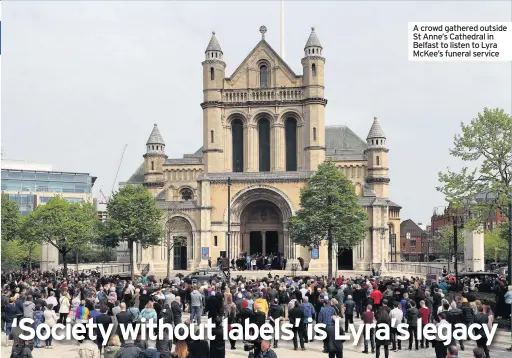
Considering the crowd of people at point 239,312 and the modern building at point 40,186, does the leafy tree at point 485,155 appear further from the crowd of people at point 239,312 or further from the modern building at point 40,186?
the modern building at point 40,186

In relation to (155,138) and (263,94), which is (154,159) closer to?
(155,138)

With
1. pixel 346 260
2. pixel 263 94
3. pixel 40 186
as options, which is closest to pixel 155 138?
pixel 263 94

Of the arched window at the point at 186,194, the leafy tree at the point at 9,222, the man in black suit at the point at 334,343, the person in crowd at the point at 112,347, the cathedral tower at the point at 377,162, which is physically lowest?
the man in black suit at the point at 334,343

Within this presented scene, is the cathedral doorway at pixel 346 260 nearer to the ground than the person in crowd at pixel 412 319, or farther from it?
farther from it

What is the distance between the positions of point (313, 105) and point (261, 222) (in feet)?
40.3

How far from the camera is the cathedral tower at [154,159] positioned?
80.6 meters

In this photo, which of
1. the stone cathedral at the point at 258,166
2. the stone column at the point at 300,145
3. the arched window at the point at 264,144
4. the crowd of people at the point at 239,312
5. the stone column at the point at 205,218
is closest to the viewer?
the crowd of people at the point at 239,312

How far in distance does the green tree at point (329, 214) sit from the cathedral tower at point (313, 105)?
10.7 metres

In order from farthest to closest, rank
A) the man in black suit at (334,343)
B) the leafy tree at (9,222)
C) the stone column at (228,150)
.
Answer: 1. the stone column at (228,150)
2. the leafy tree at (9,222)
3. the man in black suit at (334,343)

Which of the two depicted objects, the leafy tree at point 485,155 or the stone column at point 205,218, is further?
the stone column at point 205,218

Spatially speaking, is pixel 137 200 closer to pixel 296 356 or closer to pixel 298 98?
pixel 298 98

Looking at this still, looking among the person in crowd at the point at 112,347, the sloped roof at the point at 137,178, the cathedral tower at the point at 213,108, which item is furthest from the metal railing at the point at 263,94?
the person in crowd at the point at 112,347

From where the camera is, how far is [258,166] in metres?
70.4

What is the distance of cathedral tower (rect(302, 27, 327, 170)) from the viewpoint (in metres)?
67.9
